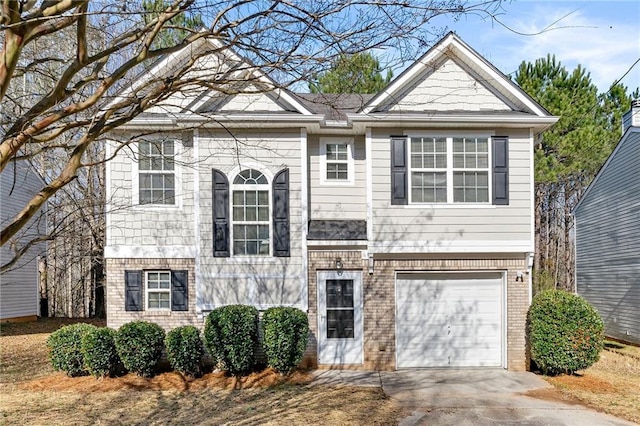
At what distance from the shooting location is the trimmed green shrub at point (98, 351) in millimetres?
9766

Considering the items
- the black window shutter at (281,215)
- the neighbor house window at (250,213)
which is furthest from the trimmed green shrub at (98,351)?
the black window shutter at (281,215)

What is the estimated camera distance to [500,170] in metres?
10.7

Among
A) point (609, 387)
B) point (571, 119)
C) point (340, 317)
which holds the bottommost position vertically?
point (609, 387)

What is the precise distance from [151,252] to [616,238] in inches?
592

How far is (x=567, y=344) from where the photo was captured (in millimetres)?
9859

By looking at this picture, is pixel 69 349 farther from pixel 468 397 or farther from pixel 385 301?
pixel 468 397

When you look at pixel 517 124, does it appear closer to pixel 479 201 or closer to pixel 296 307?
pixel 479 201

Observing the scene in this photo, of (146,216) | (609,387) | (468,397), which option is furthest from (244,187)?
(609,387)

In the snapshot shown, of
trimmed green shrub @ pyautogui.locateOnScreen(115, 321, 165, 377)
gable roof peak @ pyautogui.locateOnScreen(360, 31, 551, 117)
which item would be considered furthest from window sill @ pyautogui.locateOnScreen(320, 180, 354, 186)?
trimmed green shrub @ pyautogui.locateOnScreen(115, 321, 165, 377)

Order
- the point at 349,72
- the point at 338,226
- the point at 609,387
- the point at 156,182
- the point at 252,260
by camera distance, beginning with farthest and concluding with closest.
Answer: the point at 338,226 → the point at 156,182 → the point at 252,260 → the point at 609,387 → the point at 349,72

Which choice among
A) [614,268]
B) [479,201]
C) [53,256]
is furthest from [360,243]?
[53,256]

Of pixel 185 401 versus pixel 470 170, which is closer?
pixel 185 401

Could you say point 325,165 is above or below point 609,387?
above

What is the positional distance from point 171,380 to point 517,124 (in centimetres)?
911
